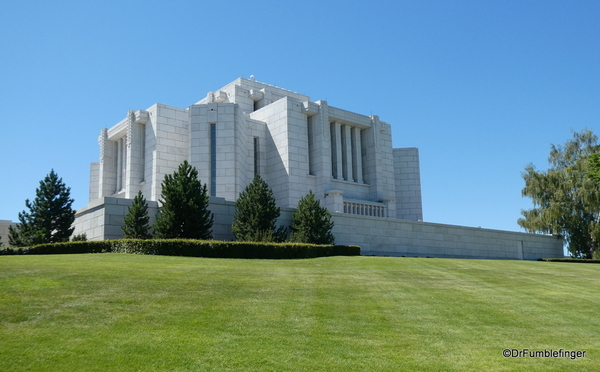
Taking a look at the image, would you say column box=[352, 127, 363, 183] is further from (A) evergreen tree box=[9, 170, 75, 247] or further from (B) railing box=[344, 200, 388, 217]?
(A) evergreen tree box=[9, 170, 75, 247]

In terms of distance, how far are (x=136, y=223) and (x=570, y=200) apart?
38.8 m

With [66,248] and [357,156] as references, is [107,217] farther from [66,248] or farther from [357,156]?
[357,156]

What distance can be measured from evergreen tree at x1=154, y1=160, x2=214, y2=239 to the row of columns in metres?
23.4

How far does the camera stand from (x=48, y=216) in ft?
108

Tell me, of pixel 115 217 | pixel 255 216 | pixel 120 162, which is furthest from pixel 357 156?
pixel 115 217

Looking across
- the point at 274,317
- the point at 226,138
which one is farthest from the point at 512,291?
the point at 226,138

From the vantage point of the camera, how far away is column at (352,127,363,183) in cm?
5284

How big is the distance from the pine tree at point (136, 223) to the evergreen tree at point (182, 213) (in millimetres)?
727

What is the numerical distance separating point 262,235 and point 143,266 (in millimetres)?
12917

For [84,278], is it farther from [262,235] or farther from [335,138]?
[335,138]

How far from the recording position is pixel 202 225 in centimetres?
2922

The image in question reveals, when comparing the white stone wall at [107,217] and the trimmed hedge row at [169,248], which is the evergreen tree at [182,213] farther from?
the trimmed hedge row at [169,248]

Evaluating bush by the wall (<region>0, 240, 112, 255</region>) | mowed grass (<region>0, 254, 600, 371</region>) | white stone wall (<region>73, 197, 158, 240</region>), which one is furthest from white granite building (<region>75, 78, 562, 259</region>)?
mowed grass (<region>0, 254, 600, 371</region>)

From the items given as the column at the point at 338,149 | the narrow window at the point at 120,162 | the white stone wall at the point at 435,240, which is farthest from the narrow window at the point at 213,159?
the narrow window at the point at 120,162
